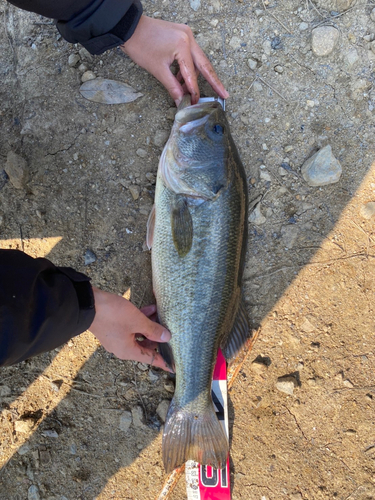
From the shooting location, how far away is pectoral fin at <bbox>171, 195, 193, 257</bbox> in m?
2.30

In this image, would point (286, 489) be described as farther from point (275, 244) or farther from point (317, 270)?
point (275, 244)

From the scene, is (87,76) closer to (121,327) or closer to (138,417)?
(121,327)

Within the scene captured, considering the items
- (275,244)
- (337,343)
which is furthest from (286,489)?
(275,244)

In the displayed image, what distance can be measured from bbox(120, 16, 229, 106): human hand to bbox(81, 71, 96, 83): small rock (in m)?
0.34

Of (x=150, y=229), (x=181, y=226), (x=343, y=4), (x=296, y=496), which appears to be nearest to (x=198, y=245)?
(x=181, y=226)

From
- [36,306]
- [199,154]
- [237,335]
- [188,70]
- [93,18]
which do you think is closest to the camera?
[36,306]

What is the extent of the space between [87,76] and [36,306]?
6.32 ft

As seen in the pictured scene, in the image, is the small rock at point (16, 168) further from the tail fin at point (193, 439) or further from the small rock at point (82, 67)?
the tail fin at point (193, 439)

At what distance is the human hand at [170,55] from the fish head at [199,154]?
0.30m

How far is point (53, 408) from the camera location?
9.11 feet

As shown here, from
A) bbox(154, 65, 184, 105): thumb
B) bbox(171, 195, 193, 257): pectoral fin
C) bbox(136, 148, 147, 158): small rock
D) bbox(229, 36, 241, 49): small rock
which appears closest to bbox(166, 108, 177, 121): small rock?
bbox(154, 65, 184, 105): thumb

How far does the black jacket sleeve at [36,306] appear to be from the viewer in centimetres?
175

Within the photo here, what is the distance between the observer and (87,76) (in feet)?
8.96

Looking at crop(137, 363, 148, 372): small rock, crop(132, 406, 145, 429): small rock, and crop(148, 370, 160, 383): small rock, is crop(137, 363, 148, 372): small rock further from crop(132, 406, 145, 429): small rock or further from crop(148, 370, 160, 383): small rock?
crop(132, 406, 145, 429): small rock
